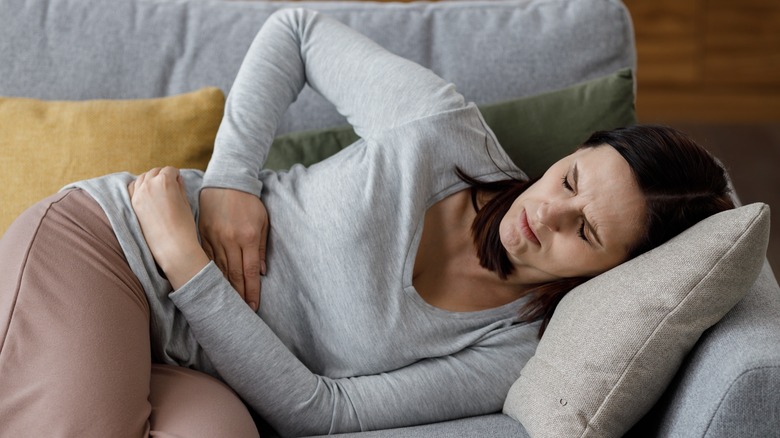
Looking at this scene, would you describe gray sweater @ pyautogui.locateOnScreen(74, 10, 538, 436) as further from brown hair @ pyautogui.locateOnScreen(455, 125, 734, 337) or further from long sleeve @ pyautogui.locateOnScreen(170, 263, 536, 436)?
brown hair @ pyautogui.locateOnScreen(455, 125, 734, 337)

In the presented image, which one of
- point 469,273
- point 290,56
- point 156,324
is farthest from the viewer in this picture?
point 290,56

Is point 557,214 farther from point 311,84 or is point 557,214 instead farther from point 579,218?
point 311,84

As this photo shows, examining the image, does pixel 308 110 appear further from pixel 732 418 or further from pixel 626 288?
pixel 732 418

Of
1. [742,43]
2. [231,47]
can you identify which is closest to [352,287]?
[231,47]

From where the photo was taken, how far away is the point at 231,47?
1841 millimetres

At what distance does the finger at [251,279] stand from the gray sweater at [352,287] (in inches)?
0.8

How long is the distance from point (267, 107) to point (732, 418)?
929mm

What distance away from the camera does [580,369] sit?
121 centimetres

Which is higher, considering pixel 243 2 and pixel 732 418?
pixel 243 2

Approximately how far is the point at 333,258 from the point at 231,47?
2.13ft

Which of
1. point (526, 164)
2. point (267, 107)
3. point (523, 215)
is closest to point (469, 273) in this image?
point (523, 215)

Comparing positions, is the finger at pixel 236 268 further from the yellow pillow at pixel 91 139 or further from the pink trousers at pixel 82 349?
the yellow pillow at pixel 91 139

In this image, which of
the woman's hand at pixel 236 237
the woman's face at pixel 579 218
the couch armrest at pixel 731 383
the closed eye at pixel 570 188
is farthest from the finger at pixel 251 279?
the couch armrest at pixel 731 383

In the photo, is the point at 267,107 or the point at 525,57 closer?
the point at 267,107
